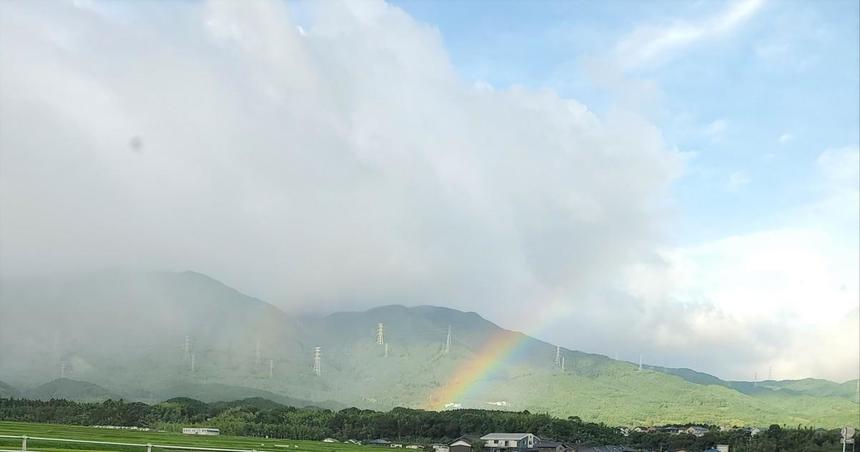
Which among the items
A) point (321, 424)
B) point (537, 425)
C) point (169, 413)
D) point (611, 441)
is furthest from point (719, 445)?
point (169, 413)

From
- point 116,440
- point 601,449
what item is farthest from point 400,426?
point 116,440

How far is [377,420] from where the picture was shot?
172875mm

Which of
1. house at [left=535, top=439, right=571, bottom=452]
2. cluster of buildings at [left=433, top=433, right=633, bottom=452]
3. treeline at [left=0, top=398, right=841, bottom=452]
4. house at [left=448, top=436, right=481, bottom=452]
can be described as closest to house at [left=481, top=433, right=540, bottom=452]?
cluster of buildings at [left=433, top=433, right=633, bottom=452]

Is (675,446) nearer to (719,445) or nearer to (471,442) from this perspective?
(719,445)

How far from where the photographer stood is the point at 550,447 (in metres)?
133

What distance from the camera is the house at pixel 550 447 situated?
13050 centimetres

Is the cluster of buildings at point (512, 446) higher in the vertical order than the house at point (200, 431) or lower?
higher

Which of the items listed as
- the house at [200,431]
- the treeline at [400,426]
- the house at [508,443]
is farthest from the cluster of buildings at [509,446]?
the house at [200,431]

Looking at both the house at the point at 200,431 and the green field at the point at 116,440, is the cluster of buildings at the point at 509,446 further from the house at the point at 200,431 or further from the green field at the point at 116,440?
the house at the point at 200,431

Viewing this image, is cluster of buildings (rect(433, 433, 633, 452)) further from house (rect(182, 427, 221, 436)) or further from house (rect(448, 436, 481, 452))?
house (rect(182, 427, 221, 436))

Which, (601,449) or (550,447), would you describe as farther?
(601,449)

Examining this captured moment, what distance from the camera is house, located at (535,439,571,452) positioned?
13050cm

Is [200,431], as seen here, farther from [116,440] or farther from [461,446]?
[116,440]

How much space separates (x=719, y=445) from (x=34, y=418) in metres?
136
